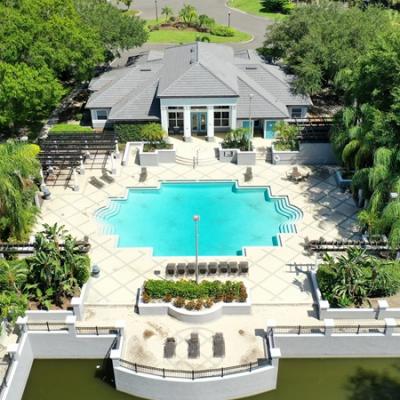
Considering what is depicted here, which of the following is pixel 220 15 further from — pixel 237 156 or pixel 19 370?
pixel 19 370

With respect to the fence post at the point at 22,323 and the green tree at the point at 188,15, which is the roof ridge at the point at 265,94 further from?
the green tree at the point at 188,15

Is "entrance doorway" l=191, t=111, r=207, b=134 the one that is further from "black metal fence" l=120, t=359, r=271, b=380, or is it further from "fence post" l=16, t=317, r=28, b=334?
"black metal fence" l=120, t=359, r=271, b=380

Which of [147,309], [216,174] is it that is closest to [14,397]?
[147,309]

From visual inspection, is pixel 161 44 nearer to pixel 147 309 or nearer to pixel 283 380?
pixel 147 309

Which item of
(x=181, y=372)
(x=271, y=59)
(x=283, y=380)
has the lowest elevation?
(x=283, y=380)

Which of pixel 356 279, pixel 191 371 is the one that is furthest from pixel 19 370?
pixel 356 279

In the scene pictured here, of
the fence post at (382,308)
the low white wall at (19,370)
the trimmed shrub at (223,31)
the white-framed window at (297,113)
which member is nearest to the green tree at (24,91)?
the white-framed window at (297,113)

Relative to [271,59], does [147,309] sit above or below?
below

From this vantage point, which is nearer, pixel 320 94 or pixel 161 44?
pixel 320 94
